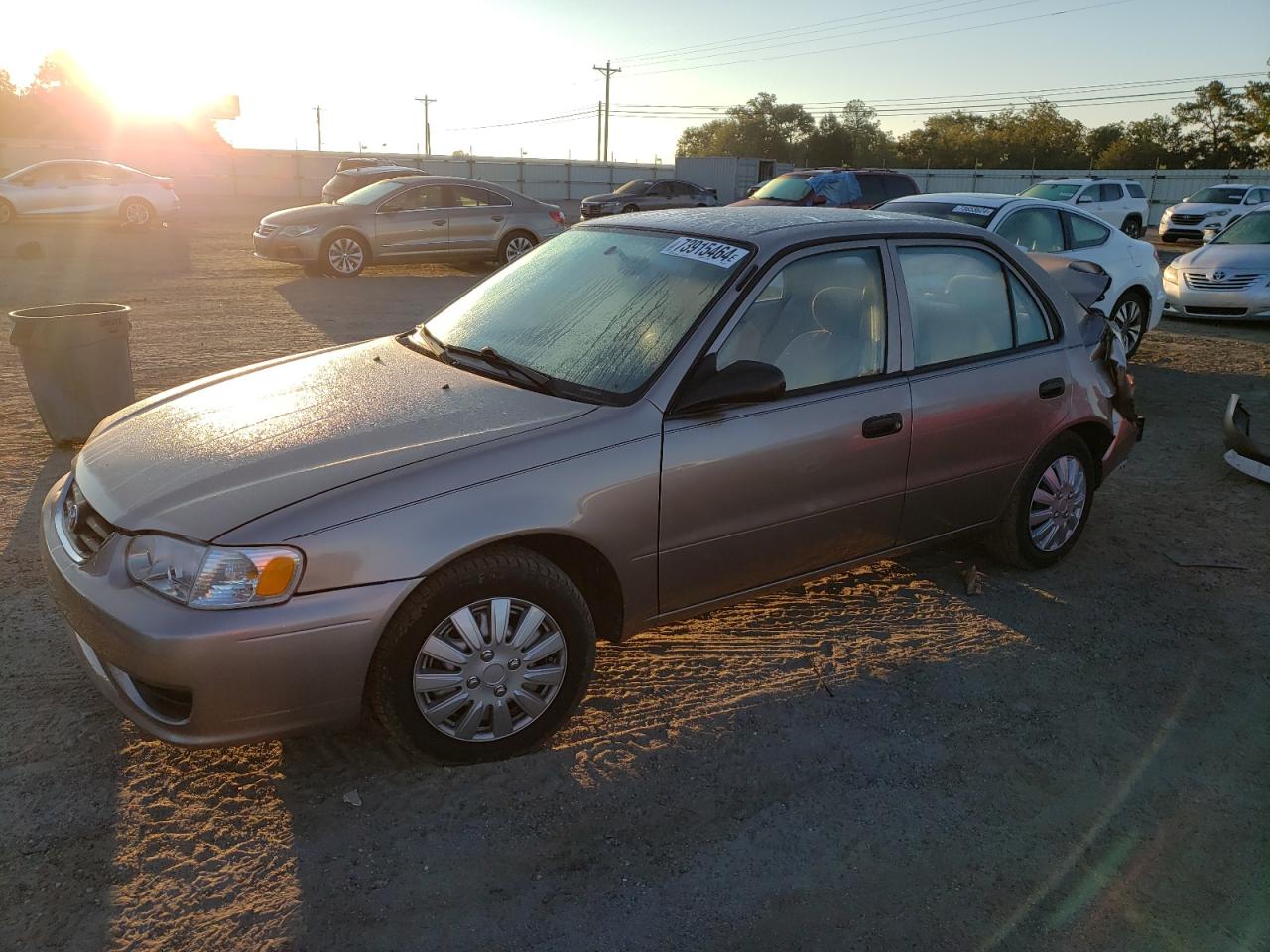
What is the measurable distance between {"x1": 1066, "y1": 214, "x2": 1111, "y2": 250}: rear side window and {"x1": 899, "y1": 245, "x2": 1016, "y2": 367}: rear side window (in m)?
5.86

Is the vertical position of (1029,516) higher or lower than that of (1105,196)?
lower

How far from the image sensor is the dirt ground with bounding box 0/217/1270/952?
2527 millimetres

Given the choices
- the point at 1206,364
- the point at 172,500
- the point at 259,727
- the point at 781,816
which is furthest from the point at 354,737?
the point at 1206,364

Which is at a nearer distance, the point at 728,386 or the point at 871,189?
the point at 728,386

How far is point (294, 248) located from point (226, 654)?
1382 cm

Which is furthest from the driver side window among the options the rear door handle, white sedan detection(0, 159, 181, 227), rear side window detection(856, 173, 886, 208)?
white sedan detection(0, 159, 181, 227)

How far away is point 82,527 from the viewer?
120 inches

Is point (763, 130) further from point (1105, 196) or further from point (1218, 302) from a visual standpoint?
point (1218, 302)

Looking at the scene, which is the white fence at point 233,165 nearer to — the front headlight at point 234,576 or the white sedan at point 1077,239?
the white sedan at point 1077,239

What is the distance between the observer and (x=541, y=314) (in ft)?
12.5

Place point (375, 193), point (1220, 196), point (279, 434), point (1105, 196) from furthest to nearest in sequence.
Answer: point (1220, 196) → point (1105, 196) → point (375, 193) → point (279, 434)

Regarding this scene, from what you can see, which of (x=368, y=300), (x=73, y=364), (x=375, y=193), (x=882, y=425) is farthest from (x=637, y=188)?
(x=882, y=425)

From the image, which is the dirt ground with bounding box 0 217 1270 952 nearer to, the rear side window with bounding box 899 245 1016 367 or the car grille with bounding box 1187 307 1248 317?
the rear side window with bounding box 899 245 1016 367

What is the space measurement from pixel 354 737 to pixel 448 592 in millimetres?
789
